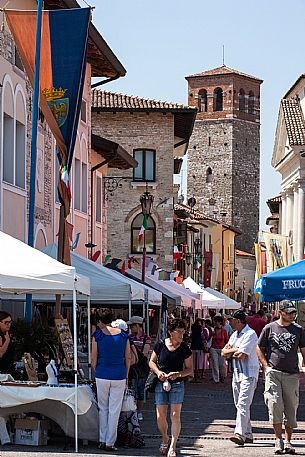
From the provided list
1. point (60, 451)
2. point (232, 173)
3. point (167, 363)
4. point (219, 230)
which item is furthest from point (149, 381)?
point (232, 173)

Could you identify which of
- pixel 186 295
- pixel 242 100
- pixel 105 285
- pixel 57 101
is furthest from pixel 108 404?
pixel 242 100

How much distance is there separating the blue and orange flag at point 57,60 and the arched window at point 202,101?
102 metres

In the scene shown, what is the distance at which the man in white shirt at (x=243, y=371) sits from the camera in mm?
14086

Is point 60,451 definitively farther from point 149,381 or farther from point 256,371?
point 256,371

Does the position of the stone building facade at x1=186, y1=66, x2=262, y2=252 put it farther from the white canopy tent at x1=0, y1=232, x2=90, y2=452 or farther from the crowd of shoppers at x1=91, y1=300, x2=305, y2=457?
the white canopy tent at x1=0, y1=232, x2=90, y2=452

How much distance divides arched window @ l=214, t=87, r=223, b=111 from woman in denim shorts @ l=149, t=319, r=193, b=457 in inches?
4175

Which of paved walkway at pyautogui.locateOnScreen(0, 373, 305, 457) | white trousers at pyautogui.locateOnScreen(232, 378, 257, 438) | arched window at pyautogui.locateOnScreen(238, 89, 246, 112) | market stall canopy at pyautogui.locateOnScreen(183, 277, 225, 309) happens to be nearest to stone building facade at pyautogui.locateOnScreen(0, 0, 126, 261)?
paved walkway at pyautogui.locateOnScreen(0, 373, 305, 457)

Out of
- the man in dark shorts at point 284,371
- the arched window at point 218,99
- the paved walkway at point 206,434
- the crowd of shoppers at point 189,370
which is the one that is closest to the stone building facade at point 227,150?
the arched window at point 218,99

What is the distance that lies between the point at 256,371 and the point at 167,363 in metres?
1.94

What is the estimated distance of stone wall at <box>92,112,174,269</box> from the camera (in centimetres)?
4697

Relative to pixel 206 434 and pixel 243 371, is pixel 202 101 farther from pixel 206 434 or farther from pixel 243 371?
pixel 243 371

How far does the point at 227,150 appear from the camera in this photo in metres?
114

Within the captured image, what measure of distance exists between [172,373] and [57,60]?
576 centimetres

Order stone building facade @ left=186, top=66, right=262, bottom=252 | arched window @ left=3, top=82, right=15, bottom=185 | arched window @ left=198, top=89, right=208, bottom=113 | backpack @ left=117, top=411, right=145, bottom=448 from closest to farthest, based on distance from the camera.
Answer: backpack @ left=117, top=411, right=145, bottom=448, arched window @ left=3, top=82, right=15, bottom=185, stone building facade @ left=186, top=66, right=262, bottom=252, arched window @ left=198, top=89, right=208, bottom=113
